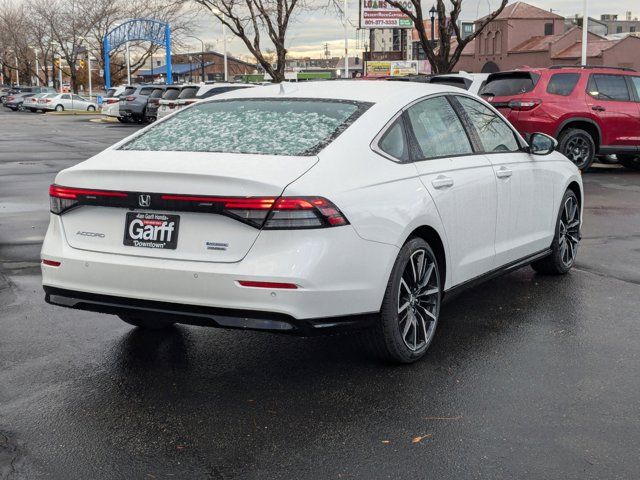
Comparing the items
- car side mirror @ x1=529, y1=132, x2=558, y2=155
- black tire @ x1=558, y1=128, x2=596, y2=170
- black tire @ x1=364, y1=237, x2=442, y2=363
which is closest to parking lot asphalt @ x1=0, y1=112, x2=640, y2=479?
black tire @ x1=364, y1=237, x2=442, y2=363

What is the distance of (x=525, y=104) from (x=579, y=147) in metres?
1.40

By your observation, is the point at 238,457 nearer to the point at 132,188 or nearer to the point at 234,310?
the point at 234,310

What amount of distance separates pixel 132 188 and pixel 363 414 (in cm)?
160

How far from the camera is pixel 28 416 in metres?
4.16

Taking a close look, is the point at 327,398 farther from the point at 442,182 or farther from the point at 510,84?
the point at 510,84

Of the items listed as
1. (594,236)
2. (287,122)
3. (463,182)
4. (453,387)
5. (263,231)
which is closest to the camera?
(263,231)

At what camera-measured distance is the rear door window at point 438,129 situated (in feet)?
17.2

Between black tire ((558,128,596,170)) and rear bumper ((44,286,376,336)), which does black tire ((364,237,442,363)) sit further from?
black tire ((558,128,596,170))

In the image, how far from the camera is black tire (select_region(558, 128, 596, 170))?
607 inches

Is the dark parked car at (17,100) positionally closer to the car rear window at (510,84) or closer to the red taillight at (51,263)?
the car rear window at (510,84)

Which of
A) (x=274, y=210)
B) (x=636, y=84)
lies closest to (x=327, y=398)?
(x=274, y=210)

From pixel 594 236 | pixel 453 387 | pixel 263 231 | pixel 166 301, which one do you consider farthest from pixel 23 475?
pixel 594 236

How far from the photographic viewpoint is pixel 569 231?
727 centimetres

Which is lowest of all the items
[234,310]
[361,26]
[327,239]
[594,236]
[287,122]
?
[594,236]
